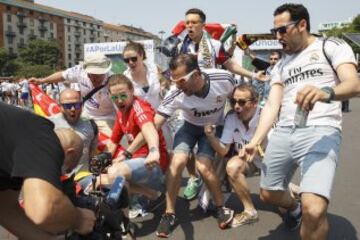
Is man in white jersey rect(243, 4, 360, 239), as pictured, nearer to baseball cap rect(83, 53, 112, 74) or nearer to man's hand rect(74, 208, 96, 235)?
man's hand rect(74, 208, 96, 235)

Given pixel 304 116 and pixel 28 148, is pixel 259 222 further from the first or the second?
pixel 28 148

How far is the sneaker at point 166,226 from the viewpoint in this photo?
13.2 ft

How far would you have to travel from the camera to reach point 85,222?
2217 mm

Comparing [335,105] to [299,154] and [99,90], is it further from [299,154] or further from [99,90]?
[99,90]

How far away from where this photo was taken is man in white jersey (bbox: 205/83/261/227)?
13.8ft

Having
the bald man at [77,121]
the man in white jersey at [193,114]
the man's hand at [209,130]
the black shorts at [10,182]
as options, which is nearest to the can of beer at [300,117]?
the man's hand at [209,130]

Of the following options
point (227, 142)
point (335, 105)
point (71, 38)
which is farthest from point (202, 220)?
point (71, 38)

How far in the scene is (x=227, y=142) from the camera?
441cm

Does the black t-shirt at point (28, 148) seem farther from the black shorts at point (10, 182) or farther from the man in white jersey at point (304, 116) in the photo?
the man in white jersey at point (304, 116)

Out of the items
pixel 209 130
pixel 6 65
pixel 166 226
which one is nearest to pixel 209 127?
pixel 209 130

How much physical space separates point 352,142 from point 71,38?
442 feet

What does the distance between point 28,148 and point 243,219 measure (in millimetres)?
2783

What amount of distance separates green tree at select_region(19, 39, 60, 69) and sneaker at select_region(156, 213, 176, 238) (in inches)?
3503

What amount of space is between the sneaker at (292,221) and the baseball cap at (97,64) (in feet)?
8.30
